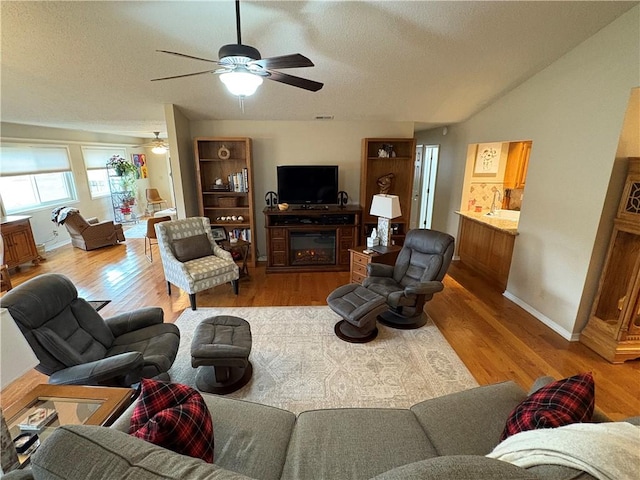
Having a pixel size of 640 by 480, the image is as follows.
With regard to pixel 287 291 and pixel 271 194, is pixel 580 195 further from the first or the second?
pixel 271 194

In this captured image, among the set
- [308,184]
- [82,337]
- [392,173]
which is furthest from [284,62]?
[392,173]

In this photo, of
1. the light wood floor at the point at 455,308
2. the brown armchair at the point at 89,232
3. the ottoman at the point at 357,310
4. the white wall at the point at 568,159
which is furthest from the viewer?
the brown armchair at the point at 89,232

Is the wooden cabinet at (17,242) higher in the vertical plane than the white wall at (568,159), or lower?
A: lower

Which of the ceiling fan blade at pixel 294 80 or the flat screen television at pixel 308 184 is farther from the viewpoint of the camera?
the flat screen television at pixel 308 184

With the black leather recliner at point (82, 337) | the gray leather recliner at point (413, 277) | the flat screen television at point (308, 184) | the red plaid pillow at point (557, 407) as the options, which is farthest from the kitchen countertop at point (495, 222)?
the black leather recliner at point (82, 337)

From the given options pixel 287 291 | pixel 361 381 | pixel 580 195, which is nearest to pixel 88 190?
pixel 287 291

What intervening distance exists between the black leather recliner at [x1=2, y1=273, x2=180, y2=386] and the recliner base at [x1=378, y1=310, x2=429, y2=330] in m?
2.10

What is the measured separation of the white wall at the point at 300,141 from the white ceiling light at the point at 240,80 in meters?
2.91

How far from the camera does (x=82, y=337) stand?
2.09 metres

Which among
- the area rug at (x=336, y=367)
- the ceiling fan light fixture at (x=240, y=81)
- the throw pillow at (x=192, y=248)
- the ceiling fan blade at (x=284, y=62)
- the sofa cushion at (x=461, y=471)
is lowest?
the area rug at (x=336, y=367)

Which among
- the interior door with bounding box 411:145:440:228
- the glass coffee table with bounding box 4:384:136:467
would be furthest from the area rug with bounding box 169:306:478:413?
the interior door with bounding box 411:145:440:228

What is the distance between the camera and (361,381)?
241 centimetres

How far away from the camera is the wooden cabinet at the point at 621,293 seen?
252 cm

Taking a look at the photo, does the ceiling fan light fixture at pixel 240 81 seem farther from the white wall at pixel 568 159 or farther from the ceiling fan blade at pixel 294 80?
the white wall at pixel 568 159
